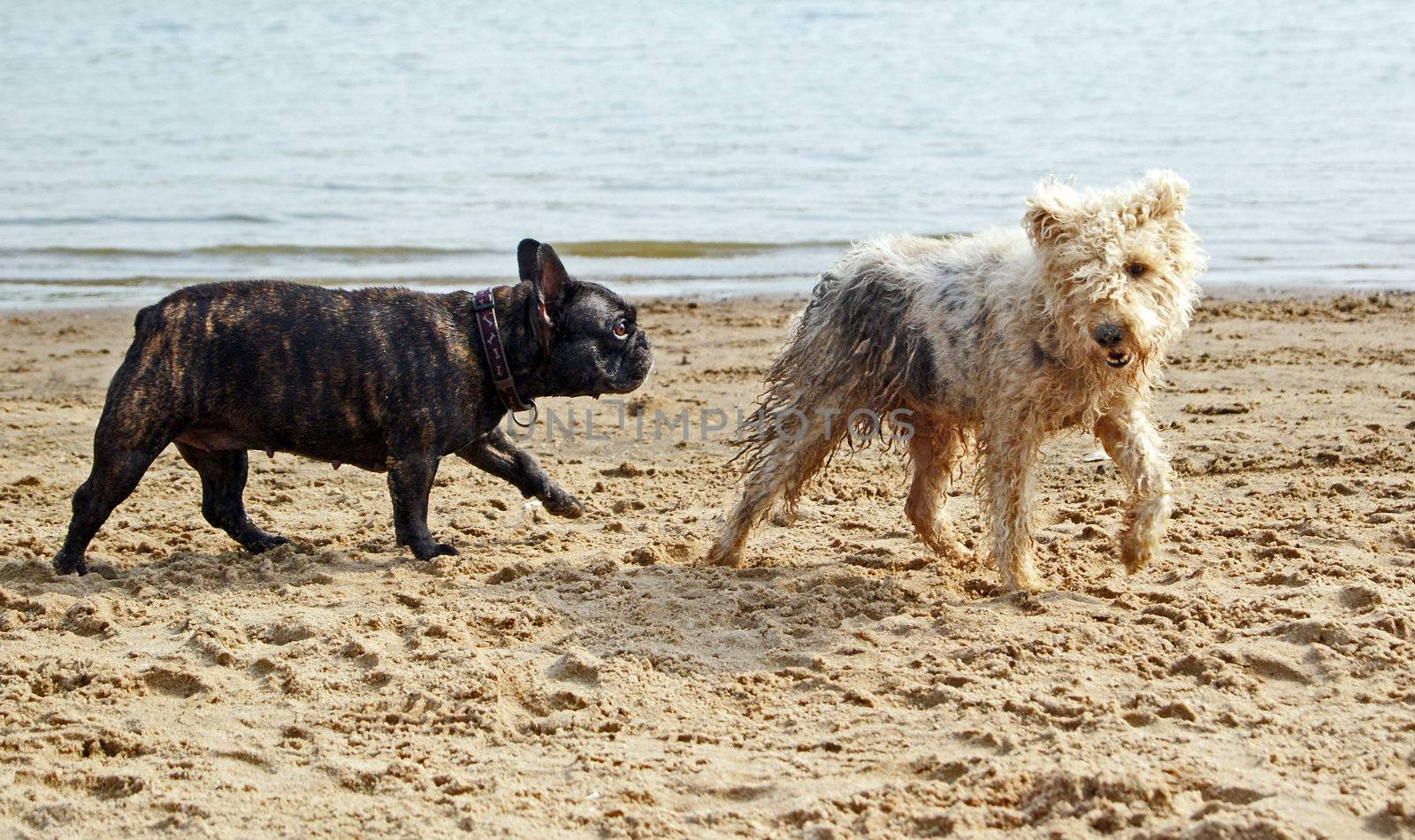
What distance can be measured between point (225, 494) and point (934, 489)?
3.32 meters

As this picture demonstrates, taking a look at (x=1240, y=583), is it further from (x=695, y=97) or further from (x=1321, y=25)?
(x=1321, y=25)

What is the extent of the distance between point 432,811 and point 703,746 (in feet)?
2.92

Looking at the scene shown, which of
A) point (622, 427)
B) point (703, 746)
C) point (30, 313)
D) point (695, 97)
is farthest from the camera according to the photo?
point (695, 97)

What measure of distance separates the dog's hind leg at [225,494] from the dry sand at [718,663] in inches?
9.7

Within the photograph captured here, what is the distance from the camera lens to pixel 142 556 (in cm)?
675

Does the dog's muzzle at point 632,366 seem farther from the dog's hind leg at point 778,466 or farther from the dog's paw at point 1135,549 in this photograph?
the dog's paw at point 1135,549

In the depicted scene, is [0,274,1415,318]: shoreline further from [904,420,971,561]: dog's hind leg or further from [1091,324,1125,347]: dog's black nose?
[1091,324,1125,347]: dog's black nose

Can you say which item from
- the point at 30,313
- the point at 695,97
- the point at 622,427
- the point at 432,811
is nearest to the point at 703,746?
the point at 432,811

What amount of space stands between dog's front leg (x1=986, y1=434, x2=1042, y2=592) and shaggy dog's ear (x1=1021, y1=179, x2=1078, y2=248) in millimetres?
851

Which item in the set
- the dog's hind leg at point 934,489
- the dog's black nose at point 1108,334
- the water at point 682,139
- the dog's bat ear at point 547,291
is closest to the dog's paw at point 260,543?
the dog's bat ear at point 547,291

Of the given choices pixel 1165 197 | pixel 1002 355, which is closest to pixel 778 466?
pixel 1002 355

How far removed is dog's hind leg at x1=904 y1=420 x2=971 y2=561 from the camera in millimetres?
6465

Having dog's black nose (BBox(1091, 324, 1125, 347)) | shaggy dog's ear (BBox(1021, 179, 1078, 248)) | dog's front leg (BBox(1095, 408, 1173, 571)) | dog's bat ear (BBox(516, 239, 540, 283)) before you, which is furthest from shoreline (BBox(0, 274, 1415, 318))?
dog's black nose (BBox(1091, 324, 1125, 347))

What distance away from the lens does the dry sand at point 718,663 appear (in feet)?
13.6
